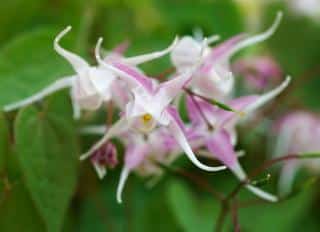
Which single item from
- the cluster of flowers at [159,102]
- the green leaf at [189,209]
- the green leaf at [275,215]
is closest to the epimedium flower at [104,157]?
the cluster of flowers at [159,102]

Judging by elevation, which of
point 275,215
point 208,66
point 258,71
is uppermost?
point 208,66

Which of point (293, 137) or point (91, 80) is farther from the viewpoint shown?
point (293, 137)

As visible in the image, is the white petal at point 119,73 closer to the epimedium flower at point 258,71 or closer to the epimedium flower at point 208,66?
the epimedium flower at point 208,66

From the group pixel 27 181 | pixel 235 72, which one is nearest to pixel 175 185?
pixel 235 72

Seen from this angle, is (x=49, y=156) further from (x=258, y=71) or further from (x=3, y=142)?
(x=258, y=71)

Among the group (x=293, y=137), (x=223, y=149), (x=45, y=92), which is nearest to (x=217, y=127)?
(x=223, y=149)

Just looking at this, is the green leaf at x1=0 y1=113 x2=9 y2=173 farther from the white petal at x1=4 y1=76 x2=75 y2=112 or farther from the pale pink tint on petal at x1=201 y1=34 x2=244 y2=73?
the pale pink tint on petal at x1=201 y1=34 x2=244 y2=73
